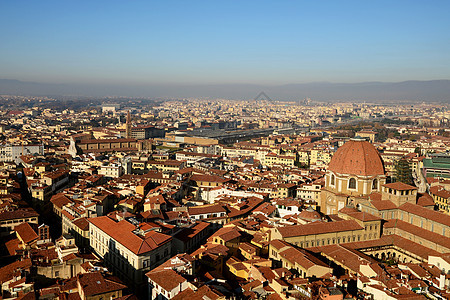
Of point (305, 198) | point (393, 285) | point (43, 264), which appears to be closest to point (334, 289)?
point (393, 285)

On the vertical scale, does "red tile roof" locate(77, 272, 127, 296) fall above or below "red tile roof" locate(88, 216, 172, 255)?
below

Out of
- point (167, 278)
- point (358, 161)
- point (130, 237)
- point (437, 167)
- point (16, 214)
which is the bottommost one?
point (437, 167)

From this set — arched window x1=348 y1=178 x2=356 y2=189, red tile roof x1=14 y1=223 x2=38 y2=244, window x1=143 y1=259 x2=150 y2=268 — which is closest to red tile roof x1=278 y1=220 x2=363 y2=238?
arched window x1=348 y1=178 x2=356 y2=189

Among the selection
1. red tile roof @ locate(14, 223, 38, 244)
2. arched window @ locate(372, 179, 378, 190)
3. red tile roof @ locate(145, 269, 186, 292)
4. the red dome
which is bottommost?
red tile roof @ locate(14, 223, 38, 244)

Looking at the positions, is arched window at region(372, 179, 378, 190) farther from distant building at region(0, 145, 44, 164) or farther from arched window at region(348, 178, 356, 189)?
distant building at region(0, 145, 44, 164)

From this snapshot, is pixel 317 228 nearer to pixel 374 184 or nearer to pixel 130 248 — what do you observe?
pixel 374 184

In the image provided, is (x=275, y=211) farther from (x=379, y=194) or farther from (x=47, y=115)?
(x=47, y=115)

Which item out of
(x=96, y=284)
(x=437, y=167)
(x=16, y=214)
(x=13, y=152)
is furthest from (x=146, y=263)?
(x=437, y=167)

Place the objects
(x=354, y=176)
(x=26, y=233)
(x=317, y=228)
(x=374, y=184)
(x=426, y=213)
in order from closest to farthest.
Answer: (x=26, y=233)
(x=317, y=228)
(x=426, y=213)
(x=354, y=176)
(x=374, y=184)
